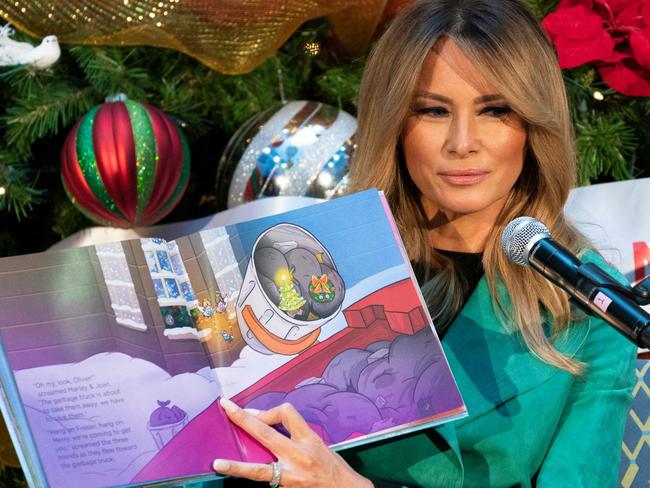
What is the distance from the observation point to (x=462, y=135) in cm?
134

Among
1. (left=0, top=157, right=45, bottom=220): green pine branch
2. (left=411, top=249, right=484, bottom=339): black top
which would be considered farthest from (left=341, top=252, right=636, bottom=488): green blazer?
(left=0, top=157, right=45, bottom=220): green pine branch

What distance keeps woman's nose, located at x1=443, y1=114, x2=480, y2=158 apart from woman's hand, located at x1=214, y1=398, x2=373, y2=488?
0.47 meters

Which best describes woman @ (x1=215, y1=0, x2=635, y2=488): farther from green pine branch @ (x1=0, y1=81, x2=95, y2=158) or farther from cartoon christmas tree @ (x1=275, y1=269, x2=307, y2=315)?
green pine branch @ (x1=0, y1=81, x2=95, y2=158)

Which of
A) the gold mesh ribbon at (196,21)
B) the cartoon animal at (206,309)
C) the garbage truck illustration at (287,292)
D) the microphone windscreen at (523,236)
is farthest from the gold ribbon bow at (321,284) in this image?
the gold mesh ribbon at (196,21)

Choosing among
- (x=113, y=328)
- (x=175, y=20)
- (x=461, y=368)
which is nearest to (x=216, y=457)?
(x=113, y=328)

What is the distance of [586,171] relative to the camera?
179 centimetres

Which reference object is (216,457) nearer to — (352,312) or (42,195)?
(352,312)

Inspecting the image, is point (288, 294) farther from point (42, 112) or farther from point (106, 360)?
point (42, 112)

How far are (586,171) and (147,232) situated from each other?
0.81 m

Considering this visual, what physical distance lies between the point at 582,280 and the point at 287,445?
0.37 metres

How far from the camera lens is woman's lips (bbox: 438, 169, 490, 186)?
1363mm

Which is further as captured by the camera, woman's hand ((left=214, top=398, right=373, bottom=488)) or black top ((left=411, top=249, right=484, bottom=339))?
black top ((left=411, top=249, right=484, bottom=339))

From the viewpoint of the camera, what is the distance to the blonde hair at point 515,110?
53.1 inches

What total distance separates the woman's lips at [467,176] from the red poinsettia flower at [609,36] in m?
0.42
